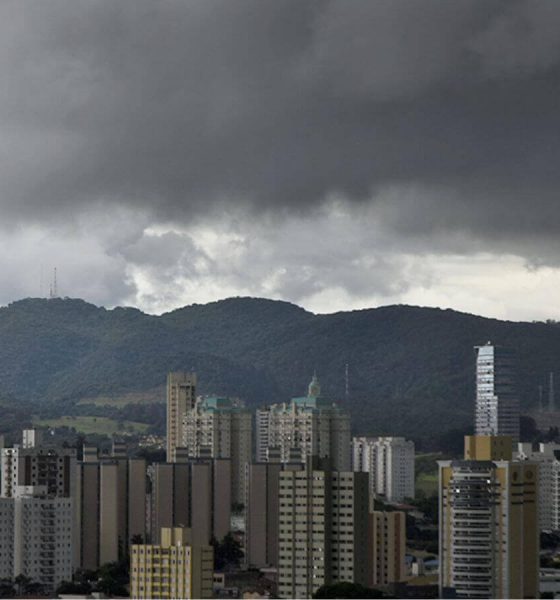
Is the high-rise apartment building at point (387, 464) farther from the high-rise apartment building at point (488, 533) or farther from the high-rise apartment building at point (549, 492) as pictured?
the high-rise apartment building at point (488, 533)

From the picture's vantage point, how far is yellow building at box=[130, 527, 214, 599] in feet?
83.5

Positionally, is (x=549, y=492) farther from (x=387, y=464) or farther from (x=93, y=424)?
(x=93, y=424)

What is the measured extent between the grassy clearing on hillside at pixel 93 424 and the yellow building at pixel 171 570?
4733 cm

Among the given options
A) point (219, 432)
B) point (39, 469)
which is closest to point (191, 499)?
point (39, 469)

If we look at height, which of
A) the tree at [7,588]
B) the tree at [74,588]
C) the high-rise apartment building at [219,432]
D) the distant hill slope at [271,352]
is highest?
the distant hill slope at [271,352]

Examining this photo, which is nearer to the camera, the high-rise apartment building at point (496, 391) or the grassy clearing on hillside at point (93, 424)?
the grassy clearing on hillside at point (93, 424)

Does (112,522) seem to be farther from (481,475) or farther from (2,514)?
(481,475)

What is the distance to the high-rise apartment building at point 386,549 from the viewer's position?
1252 inches

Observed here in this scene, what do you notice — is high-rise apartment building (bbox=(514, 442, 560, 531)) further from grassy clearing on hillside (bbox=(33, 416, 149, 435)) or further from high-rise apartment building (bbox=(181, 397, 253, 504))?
grassy clearing on hillside (bbox=(33, 416, 149, 435))

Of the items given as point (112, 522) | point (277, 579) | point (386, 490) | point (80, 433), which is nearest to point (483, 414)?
point (80, 433)

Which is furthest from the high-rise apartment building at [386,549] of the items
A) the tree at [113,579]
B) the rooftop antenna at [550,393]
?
the rooftop antenna at [550,393]

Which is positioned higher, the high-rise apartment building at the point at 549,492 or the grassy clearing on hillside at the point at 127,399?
the grassy clearing on hillside at the point at 127,399

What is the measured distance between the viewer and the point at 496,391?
Result: 7925 cm

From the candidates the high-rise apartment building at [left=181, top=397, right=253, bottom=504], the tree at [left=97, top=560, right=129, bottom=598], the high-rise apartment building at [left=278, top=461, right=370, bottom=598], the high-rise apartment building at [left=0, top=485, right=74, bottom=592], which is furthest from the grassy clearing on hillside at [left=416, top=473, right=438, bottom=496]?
the high-rise apartment building at [left=278, top=461, right=370, bottom=598]
